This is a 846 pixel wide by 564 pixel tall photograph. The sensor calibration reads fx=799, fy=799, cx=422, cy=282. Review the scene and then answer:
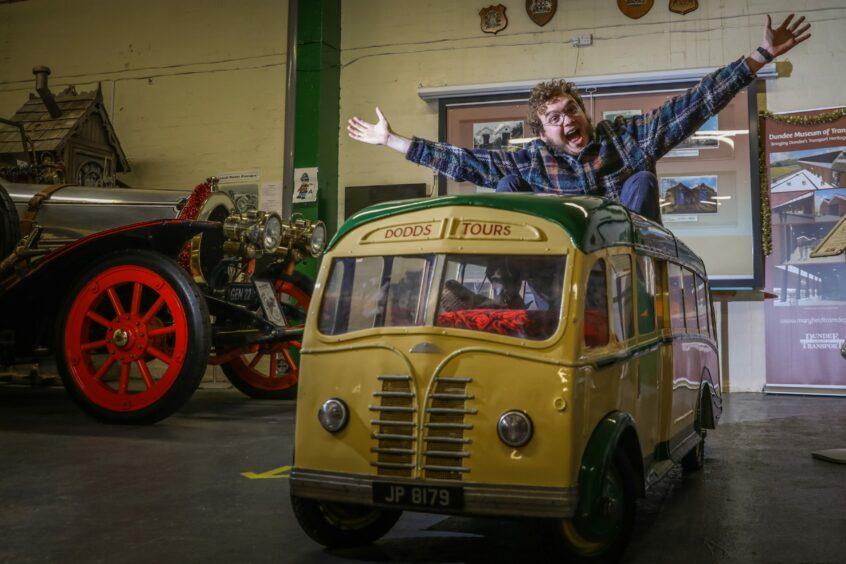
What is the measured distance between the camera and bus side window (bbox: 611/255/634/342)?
251 centimetres

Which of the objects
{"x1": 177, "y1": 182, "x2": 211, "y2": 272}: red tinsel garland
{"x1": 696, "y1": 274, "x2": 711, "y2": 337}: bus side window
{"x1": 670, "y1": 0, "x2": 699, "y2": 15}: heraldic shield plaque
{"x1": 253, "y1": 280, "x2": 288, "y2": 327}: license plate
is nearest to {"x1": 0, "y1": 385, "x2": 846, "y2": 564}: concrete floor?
{"x1": 696, "y1": 274, "x2": 711, "y2": 337}: bus side window

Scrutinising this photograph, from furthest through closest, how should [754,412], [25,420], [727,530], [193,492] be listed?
[754,412], [25,420], [193,492], [727,530]

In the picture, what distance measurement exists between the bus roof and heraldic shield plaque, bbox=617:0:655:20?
5122 millimetres

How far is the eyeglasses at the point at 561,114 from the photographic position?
3.53 meters

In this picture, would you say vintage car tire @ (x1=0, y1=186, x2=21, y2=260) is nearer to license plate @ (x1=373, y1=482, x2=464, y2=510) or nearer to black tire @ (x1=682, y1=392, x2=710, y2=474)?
license plate @ (x1=373, y1=482, x2=464, y2=510)

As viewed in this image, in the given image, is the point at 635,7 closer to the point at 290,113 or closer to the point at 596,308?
the point at 290,113

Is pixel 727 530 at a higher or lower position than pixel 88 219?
lower

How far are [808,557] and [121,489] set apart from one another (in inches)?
95.5

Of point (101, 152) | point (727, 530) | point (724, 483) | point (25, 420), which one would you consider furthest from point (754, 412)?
point (101, 152)

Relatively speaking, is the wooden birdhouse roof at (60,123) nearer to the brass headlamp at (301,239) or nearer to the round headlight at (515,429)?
the brass headlamp at (301,239)

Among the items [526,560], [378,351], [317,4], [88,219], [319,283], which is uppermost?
[317,4]

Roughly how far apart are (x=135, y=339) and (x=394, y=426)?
8.83 ft

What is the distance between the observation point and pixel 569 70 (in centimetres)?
743

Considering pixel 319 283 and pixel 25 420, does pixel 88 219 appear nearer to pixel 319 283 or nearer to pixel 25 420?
pixel 25 420
